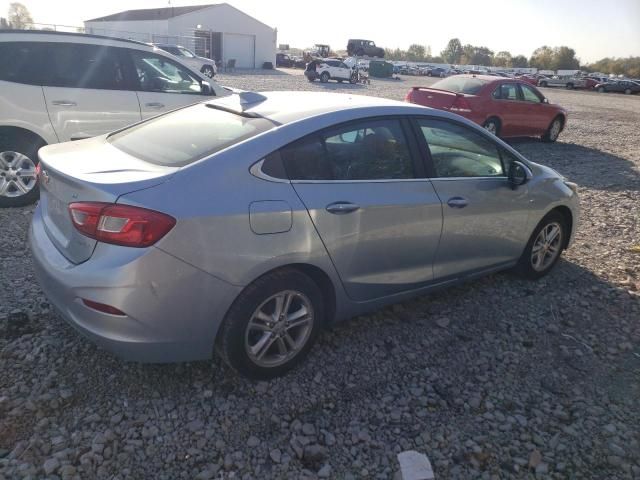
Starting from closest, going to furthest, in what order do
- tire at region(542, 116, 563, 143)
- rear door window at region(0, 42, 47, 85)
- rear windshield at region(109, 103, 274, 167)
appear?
1. rear windshield at region(109, 103, 274, 167)
2. rear door window at region(0, 42, 47, 85)
3. tire at region(542, 116, 563, 143)

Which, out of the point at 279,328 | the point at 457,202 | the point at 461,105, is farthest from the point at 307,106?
the point at 461,105

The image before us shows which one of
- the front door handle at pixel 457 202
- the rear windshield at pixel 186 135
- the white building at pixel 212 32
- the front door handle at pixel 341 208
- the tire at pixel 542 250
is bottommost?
the tire at pixel 542 250

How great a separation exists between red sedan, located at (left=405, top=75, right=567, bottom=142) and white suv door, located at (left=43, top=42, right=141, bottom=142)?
7.11 m

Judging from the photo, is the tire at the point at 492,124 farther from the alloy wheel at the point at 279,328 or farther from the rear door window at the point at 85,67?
the alloy wheel at the point at 279,328

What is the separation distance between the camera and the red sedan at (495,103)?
11.2m

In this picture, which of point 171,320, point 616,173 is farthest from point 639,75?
point 171,320

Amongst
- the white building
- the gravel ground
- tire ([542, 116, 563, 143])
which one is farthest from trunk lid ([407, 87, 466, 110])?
the white building

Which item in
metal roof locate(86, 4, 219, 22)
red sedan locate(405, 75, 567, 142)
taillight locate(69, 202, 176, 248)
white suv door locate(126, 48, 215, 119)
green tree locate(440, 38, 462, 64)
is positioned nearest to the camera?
taillight locate(69, 202, 176, 248)

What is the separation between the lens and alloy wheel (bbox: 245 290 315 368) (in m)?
2.91

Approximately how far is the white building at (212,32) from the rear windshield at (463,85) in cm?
3712

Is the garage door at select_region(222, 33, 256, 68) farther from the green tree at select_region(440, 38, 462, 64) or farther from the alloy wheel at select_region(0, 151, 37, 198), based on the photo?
the green tree at select_region(440, 38, 462, 64)

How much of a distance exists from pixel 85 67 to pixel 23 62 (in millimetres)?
633

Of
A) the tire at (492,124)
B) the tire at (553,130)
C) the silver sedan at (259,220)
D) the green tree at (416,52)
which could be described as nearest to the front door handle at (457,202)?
the silver sedan at (259,220)

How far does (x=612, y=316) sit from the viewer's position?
14.0ft
